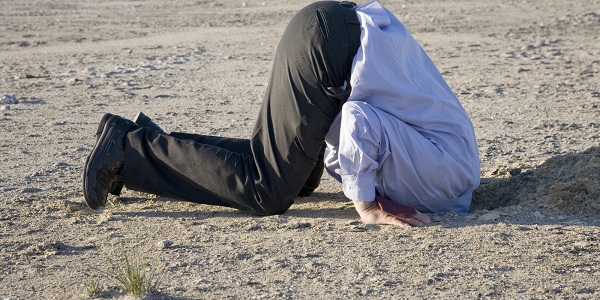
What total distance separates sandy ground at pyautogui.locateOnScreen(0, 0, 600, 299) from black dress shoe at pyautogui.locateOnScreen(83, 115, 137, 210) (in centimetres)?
15

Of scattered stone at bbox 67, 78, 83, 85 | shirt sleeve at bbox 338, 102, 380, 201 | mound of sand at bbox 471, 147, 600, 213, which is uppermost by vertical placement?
shirt sleeve at bbox 338, 102, 380, 201

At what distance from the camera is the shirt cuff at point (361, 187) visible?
→ 4.33m

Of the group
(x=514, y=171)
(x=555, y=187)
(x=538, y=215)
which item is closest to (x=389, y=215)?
(x=538, y=215)

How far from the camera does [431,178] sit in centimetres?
449

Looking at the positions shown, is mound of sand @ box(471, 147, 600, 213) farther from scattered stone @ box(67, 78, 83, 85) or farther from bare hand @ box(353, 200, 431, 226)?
scattered stone @ box(67, 78, 83, 85)

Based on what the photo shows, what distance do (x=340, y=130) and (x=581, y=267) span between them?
4.15 feet

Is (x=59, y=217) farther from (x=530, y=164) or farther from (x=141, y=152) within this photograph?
(x=530, y=164)

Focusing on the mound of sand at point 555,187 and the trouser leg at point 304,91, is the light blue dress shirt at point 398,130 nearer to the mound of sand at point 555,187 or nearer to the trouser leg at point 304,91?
the trouser leg at point 304,91

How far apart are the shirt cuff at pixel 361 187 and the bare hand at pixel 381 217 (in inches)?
1.9

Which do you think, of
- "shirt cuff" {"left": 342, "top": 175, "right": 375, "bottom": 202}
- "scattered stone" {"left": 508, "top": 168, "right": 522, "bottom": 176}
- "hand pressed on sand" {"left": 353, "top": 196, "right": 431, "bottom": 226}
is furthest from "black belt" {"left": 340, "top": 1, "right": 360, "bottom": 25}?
"scattered stone" {"left": 508, "top": 168, "right": 522, "bottom": 176}

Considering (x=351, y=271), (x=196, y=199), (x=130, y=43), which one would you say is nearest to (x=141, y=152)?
(x=196, y=199)

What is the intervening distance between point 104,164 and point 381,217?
1.46 meters

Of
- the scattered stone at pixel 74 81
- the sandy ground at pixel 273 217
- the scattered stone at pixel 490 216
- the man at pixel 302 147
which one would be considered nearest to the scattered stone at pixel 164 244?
the sandy ground at pixel 273 217

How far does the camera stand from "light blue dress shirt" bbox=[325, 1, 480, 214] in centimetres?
427
